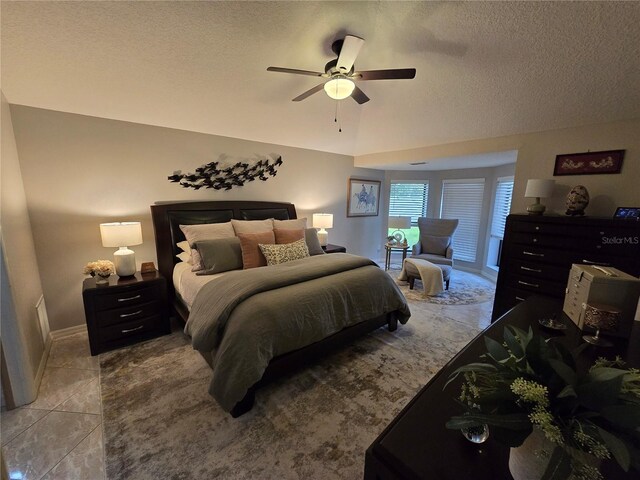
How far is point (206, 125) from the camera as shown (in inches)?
128

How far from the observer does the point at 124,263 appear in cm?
268

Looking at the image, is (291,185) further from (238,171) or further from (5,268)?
(5,268)

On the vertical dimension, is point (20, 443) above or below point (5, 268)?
below

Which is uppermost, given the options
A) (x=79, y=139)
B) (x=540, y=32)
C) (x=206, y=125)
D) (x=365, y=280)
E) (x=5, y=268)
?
(x=540, y=32)

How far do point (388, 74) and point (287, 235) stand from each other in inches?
79.1

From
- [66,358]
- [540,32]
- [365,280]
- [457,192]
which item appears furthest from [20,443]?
[457,192]

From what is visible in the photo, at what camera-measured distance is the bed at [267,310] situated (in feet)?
5.88

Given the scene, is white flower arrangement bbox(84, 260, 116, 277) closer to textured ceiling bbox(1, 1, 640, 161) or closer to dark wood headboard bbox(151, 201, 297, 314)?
dark wood headboard bbox(151, 201, 297, 314)

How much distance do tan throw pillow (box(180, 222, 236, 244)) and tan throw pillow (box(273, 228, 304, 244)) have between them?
21.1 inches

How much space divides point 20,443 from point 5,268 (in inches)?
42.6

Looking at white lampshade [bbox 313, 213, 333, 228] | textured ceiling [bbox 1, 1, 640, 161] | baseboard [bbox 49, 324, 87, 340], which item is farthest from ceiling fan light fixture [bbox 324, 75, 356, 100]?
baseboard [bbox 49, 324, 87, 340]

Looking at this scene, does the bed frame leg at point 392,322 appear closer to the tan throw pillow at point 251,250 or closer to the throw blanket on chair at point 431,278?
the throw blanket on chair at point 431,278

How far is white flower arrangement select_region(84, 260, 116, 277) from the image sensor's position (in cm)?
248

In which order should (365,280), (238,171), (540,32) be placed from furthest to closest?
(238,171) → (365,280) → (540,32)
